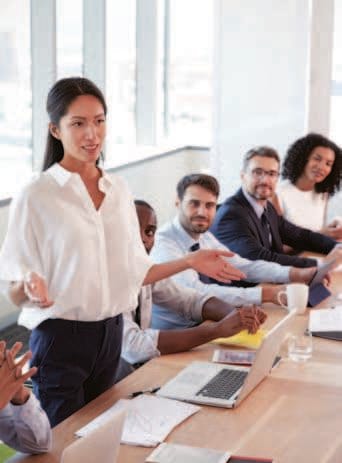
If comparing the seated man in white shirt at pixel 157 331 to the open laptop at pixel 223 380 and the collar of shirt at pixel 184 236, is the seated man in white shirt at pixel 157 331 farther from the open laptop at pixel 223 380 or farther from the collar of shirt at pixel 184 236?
the collar of shirt at pixel 184 236

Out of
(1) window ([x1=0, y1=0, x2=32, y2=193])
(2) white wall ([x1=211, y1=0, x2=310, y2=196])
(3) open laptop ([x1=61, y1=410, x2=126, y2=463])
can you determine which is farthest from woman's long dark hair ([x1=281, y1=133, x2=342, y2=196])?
(3) open laptop ([x1=61, y1=410, x2=126, y2=463])

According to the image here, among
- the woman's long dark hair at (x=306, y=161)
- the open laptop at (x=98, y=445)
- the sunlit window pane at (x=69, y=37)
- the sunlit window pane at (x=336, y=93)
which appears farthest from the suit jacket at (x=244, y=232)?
the sunlit window pane at (x=69, y=37)

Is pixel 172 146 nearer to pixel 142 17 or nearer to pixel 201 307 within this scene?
pixel 142 17

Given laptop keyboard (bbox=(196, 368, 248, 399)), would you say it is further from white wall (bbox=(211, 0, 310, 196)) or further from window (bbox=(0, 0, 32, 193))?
white wall (bbox=(211, 0, 310, 196))

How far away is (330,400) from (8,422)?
1.01 m

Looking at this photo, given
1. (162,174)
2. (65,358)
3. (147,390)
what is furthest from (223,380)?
(162,174)

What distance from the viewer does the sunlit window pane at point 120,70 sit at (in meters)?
8.25

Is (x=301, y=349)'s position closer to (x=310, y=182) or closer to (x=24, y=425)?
(x=24, y=425)

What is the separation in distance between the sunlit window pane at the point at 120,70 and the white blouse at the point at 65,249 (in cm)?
556

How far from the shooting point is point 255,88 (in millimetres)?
6668

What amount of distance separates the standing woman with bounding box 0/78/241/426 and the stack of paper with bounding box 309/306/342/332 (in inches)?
38.1

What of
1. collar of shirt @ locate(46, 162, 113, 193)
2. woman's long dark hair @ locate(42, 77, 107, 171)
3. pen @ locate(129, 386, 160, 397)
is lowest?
pen @ locate(129, 386, 160, 397)

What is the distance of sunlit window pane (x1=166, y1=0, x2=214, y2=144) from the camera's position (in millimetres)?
9602

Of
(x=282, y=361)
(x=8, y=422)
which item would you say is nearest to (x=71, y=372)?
(x=8, y=422)
